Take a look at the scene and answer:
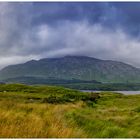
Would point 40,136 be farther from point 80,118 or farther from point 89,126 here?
point 80,118

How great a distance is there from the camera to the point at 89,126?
12633 mm

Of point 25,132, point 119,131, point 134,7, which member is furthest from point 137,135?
point 134,7

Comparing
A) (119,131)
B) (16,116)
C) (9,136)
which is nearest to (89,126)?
(119,131)

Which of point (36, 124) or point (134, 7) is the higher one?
point (134, 7)

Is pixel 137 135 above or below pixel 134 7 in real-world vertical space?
below

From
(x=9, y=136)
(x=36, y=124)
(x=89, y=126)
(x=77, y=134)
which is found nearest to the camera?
(x=9, y=136)

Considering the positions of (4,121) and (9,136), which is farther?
(4,121)

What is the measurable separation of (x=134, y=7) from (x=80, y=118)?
530 cm

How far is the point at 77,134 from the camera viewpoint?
30.5 ft

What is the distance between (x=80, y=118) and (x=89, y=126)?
6.90 feet

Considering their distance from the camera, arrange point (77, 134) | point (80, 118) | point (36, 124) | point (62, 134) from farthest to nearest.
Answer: point (80, 118)
point (36, 124)
point (77, 134)
point (62, 134)

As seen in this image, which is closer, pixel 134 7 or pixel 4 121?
pixel 4 121

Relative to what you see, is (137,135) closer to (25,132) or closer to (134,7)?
(25,132)

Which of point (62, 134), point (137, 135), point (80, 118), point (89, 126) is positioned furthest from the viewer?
point (80, 118)
